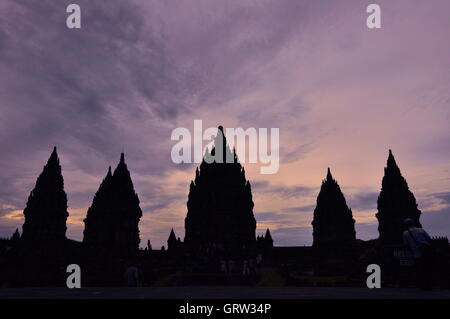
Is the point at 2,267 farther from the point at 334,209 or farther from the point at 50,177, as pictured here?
the point at 334,209

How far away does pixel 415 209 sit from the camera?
5694 centimetres

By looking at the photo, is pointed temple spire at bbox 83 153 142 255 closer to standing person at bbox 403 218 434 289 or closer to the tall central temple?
the tall central temple

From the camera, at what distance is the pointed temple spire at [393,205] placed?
5603 centimetres

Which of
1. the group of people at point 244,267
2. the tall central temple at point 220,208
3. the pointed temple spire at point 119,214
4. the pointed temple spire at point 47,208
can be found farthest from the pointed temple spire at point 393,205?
the pointed temple spire at point 47,208

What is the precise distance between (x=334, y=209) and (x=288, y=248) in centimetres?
1398

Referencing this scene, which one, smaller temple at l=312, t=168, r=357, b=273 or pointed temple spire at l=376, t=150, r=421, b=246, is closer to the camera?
pointed temple spire at l=376, t=150, r=421, b=246

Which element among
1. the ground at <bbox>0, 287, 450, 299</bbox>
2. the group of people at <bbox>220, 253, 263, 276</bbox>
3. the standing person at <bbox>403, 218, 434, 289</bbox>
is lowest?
the group of people at <bbox>220, 253, 263, 276</bbox>

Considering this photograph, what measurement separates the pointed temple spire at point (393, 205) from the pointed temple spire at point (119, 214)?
42.9m

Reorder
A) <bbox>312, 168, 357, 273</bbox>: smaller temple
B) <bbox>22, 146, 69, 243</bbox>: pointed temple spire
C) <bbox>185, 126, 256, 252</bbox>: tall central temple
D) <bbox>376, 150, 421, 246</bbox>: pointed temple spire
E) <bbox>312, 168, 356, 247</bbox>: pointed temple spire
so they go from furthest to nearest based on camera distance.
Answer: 1. <bbox>185, 126, 256, 252</bbox>: tall central temple
2. <bbox>312, 168, 356, 247</bbox>: pointed temple spire
3. <bbox>22, 146, 69, 243</bbox>: pointed temple spire
4. <bbox>312, 168, 357, 273</bbox>: smaller temple
5. <bbox>376, 150, 421, 246</bbox>: pointed temple spire

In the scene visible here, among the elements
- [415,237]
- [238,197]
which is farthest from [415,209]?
[415,237]

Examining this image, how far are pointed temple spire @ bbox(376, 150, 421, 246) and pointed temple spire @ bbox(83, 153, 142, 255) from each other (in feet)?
141

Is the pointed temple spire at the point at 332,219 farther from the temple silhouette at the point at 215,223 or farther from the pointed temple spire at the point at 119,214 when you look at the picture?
the pointed temple spire at the point at 119,214

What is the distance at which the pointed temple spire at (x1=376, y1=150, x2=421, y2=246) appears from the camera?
184 feet

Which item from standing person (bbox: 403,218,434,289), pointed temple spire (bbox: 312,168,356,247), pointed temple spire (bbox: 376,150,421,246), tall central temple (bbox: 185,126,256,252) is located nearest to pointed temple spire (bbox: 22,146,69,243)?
tall central temple (bbox: 185,126,256,252)
